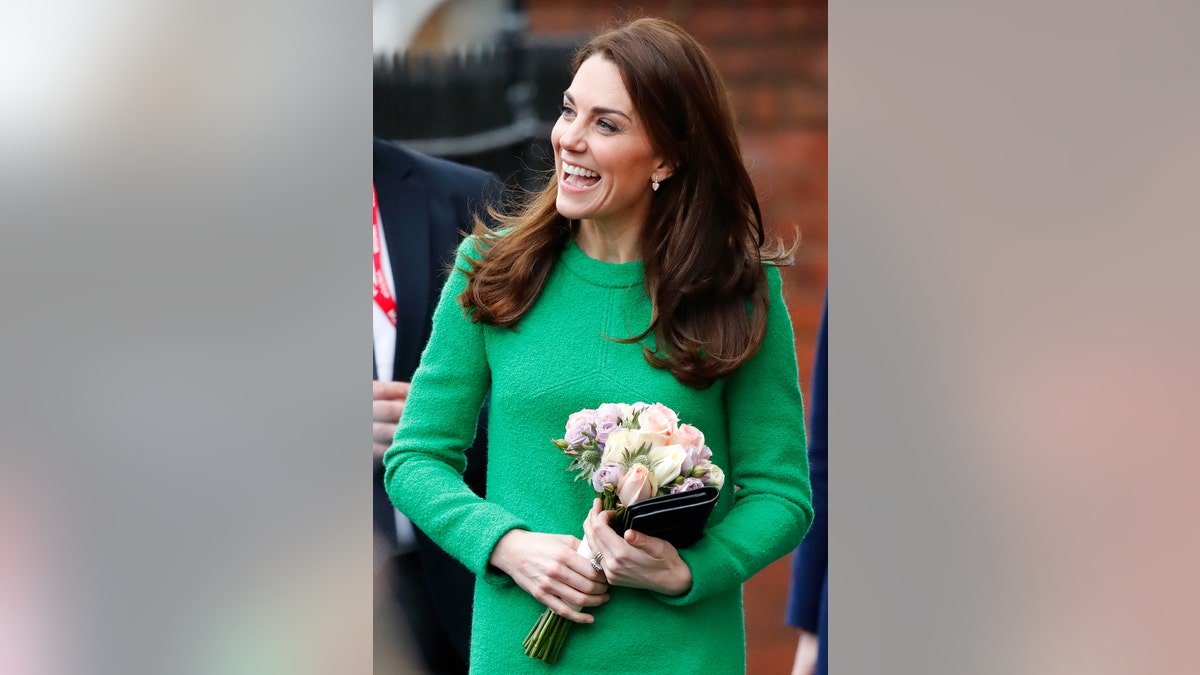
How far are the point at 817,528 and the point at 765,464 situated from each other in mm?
435

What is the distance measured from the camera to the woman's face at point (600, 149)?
8.50 ft

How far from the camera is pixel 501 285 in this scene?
106 inches

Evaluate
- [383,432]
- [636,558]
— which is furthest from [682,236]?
[383,432]

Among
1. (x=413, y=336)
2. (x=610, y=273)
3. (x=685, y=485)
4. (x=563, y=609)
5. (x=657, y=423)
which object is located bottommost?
(x=563, y=609)

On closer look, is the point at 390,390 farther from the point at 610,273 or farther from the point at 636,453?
the point at 636,453

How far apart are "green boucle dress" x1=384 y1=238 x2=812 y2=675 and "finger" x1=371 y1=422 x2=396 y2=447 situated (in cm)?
31

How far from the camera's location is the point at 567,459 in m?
2.62

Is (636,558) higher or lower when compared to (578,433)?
lower

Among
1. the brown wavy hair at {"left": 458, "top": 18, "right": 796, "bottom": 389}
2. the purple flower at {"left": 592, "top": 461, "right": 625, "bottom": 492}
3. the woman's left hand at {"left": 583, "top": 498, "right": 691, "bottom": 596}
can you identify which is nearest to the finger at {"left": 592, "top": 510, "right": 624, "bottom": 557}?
the woman's left hand at {"left": 583, "top": 498, "right": 691, "bottom": 596}

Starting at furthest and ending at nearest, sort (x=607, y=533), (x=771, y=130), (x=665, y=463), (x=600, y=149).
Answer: (x=771, y=130), (x=600, y=149), (x=607, y=533), (x=665, y=463)
